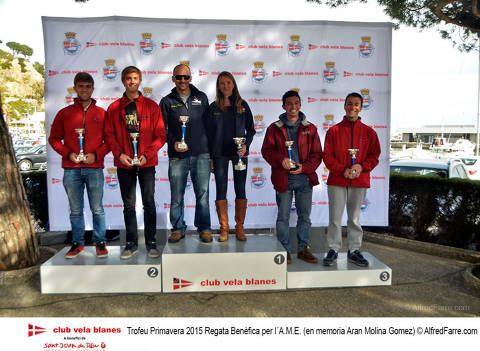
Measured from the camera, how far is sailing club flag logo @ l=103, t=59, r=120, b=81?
14.4 feet

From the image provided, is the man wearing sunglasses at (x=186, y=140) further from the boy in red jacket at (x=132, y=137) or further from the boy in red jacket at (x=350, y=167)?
the boy in red jacket at (x=350, y=167)

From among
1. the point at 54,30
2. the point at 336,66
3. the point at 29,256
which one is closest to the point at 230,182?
the point at 336,66

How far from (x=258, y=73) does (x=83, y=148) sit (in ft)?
7.82

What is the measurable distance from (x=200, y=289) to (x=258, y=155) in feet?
6.58

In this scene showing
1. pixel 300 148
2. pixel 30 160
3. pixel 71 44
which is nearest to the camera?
pixel 300 148

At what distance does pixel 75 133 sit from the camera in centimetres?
353

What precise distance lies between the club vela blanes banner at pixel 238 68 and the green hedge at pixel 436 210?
697 millimetres

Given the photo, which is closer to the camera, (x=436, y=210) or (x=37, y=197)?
(x=436, y=210)

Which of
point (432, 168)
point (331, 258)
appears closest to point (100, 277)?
point (331, 258)

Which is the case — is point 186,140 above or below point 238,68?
below

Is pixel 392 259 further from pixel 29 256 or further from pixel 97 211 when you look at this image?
pixel 29 256
